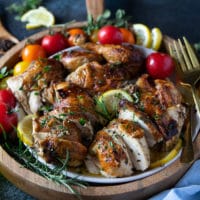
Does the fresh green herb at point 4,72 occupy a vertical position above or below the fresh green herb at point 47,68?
below

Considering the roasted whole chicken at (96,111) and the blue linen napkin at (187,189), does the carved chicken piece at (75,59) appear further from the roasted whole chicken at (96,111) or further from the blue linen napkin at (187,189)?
the blue linen napkin at (187,189)

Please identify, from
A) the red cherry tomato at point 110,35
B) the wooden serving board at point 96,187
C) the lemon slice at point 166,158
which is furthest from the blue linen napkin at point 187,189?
the red cherry tomato at point 110,35

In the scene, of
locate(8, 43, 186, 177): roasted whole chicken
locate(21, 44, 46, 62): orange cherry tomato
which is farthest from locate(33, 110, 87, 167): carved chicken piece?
locate(21, 44, 46, 62): orange cherry tomato

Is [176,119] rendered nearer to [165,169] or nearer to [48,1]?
[165,169]

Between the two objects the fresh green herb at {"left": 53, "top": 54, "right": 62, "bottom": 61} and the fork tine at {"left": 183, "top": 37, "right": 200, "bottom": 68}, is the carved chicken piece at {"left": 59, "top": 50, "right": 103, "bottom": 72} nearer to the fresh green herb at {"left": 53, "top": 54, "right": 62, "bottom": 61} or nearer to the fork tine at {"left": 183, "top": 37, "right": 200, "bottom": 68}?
the fresh green herb at {"left": 53, "top": 54, "right": 62, "bottom": 61}

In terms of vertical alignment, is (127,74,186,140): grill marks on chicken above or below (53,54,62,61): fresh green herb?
below

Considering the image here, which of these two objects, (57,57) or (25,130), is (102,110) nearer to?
(25,130)
